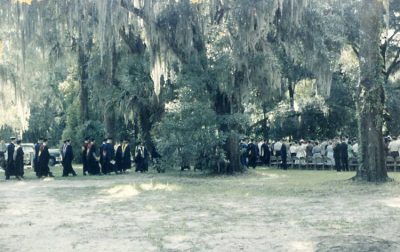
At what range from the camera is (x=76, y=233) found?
9273mm

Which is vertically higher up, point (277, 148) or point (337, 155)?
Answer: point (277, 148)

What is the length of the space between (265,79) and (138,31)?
7011 millimetres

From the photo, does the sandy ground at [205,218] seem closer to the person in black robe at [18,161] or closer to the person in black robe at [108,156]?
the person in black robe at [18,161]

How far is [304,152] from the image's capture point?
28203 mm

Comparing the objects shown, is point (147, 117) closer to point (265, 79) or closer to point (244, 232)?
point (265, 79)

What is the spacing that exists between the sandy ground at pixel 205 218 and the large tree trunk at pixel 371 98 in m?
0.72

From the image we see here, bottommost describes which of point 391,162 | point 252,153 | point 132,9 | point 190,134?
point 391,162

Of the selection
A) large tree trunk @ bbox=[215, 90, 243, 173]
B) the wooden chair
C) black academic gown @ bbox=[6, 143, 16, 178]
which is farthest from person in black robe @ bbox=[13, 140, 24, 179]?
the wooden chair

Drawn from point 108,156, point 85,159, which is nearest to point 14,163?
point 85,159

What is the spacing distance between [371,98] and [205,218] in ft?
29.2

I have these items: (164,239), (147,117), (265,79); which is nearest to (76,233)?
(164,239)

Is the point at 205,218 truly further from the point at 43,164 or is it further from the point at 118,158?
the point at 118,158

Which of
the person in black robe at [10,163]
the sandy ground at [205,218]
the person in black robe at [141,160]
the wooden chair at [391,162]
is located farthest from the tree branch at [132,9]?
the wooden chair at [391,162]

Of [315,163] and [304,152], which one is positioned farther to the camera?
[304,152]
